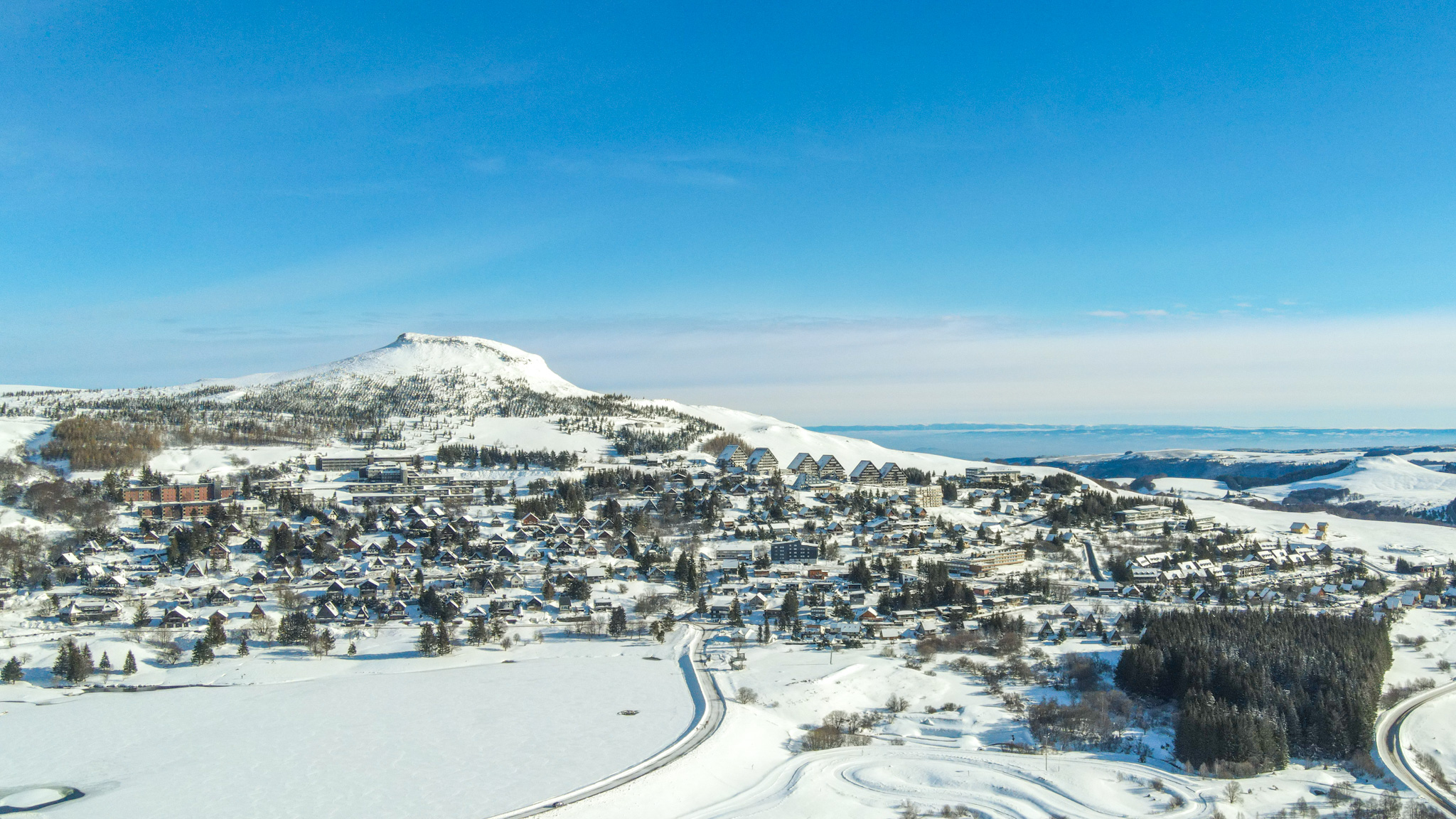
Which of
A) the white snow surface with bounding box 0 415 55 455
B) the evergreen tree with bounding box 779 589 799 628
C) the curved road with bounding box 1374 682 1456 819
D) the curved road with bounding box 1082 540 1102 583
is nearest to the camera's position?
the curved road with bounding box 1374 682 1456 819

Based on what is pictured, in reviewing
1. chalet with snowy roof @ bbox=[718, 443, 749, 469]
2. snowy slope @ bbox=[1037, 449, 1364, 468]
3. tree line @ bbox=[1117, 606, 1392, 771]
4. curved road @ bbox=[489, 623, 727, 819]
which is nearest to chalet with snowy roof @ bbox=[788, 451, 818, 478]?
chalet with snowy roof @ bbox=[718, 443, 749, 469]

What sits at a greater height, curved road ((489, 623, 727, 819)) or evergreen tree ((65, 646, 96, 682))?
evergreen tree ((65, 646, 96, 682))

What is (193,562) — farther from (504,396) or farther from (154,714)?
(504,396)

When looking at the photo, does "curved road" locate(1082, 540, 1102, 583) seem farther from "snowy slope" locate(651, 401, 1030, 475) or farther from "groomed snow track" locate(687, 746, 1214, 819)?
"snowy slope" locate(651, 401, 1030, 475)

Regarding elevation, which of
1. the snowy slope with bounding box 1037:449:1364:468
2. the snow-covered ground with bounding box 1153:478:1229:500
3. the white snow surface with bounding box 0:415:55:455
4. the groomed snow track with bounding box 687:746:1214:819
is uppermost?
the white snow surface with bounding box 0:415:55:455

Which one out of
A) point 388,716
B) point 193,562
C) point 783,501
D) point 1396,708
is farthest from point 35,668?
point 1396,708

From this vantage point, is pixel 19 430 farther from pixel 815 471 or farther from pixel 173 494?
pixel 815 471
